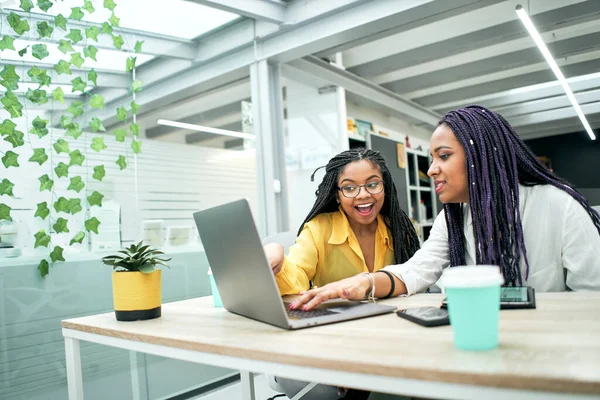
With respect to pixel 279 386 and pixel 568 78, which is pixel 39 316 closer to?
pixel 279 386

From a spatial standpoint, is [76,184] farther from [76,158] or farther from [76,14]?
[76,14]

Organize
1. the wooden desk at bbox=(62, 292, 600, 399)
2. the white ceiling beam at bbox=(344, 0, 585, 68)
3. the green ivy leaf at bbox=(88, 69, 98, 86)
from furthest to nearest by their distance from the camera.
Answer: the white ceiling beam at bbox=(344, 0, 585, 68), the green ivy leaf at bbox=(88, 69, 98, 86), the wooden desk at bbox=(62, 292, 600, 399)

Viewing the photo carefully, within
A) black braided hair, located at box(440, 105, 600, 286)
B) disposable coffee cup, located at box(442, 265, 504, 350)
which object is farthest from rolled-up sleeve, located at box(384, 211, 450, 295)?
disposable coffee cup, located at box(442, 265, 504, 350)

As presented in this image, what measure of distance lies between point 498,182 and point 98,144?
2.22 metres

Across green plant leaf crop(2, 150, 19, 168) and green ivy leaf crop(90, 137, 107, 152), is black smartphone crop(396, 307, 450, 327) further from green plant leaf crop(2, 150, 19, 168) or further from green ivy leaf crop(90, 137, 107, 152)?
green ivy leaf crop(90, 137, 107, 152)

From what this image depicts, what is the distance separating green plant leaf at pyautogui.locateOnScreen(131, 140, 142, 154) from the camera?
2979 millimetres

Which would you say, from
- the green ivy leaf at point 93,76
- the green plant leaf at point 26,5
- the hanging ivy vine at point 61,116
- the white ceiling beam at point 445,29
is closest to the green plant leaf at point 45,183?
the hanging ivy vine at point 61,116

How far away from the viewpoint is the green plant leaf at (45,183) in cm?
245

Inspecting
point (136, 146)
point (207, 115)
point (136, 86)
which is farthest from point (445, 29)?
point (136, 146)

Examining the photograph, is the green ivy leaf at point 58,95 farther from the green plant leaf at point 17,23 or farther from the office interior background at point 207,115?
the green plant leaf at point 17,23

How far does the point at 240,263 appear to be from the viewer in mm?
1094

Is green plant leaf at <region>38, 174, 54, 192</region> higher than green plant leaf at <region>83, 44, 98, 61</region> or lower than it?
lower

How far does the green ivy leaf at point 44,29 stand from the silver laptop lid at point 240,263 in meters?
1.85

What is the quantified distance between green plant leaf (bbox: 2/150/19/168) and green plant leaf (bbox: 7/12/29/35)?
0.60 meters
